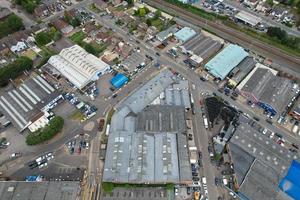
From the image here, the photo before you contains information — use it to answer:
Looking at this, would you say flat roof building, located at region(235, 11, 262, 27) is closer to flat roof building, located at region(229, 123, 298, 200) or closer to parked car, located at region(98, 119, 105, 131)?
flat roof building, located at region(229, 123, 298, 200)

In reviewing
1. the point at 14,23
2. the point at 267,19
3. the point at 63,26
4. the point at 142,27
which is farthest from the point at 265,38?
the point at 14,23

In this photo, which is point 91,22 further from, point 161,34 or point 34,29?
point 161,34

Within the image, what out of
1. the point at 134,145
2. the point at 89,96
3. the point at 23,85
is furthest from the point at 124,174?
the point at 23,85

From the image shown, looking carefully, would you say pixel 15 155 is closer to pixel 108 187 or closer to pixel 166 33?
pixel 108 187

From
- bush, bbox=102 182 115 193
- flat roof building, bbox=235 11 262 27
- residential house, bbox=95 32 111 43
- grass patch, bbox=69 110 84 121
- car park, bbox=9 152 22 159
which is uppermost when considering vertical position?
flat roof building, bbox=235 11 262 27

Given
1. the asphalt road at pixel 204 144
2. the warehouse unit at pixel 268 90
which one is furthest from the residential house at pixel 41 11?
the warehouse unit at pixel 268 90

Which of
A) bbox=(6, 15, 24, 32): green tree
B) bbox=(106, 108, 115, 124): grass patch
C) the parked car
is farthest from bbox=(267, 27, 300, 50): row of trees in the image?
bbox=(6, 15, 24, 32): green tree
